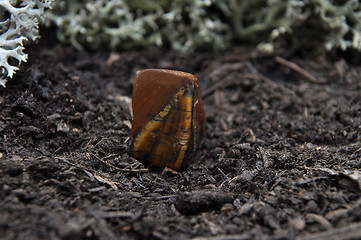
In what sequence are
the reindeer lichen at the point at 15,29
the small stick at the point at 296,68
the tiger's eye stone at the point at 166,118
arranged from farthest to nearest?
the small stick at the point at 296,68 < the reindeer lichen at the point at 15,29 < the tiger's eye stone at the point at 166,118

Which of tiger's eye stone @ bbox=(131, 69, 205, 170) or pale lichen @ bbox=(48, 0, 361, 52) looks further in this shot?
pale lichen @ bbox=(48, 0, 361, 52)

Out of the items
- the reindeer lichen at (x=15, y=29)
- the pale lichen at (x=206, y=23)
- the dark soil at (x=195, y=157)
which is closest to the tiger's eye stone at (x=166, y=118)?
the dark soil at (x=195, y=157)

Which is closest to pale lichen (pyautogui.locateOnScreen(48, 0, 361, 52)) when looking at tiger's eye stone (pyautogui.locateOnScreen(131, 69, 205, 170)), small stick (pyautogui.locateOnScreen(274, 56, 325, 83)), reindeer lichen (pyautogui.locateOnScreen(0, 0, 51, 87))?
small stick (pyautogui.locateOnScreen(274, 56, 325, 83))

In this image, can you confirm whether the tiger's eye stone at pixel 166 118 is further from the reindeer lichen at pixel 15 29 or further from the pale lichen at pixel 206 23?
the pale lichen at pixel 206 23

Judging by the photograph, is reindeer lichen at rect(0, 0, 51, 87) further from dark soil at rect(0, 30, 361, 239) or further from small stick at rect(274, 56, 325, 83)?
small stick at rect(274, 56, 325, 83)

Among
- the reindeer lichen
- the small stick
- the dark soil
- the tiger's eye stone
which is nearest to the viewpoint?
the dark soil

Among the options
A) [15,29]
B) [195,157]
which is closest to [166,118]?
[195,157]

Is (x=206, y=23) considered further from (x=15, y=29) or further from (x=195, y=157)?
(x=15, y=29)

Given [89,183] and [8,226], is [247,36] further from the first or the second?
[8,226]
